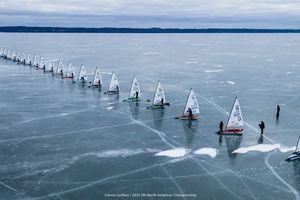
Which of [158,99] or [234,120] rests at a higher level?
[234,120]

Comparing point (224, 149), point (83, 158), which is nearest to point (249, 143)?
point (224, 149)

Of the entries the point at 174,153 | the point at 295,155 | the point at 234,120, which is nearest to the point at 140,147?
the point at 174,153

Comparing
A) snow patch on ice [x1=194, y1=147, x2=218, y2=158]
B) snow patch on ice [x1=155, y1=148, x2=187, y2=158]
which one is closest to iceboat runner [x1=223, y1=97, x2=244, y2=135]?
snow patch on ice [x1=194, y1=147, x2=218, y2=158]

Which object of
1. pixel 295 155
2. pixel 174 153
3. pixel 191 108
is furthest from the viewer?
pixel 191 108

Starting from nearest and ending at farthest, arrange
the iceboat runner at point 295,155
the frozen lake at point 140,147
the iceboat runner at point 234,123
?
the frozen lake at point 140,147, the iceboat runner at point 295,155, the iceboat runner at point 234,123

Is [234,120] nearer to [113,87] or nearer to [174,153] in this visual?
[174,153]

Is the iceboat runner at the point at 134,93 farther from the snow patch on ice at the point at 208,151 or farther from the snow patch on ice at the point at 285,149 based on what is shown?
the snow patch on ice at the point at 285,149

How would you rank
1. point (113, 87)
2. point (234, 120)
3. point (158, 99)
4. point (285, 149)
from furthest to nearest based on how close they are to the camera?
point (113, 87)
point (158, 99)
point (234, 120)
point (285, 149)

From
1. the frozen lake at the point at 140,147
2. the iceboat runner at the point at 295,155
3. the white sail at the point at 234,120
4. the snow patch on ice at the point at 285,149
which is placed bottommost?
the frozen lake at the point at 140,147

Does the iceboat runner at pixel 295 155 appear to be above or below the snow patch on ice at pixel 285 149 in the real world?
above

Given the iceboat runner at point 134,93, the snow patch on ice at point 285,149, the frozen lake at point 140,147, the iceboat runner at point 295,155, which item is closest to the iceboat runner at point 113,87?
the frozen lake at point 140,147

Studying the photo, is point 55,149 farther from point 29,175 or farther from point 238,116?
point 238,116
